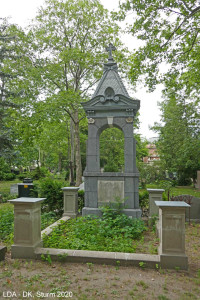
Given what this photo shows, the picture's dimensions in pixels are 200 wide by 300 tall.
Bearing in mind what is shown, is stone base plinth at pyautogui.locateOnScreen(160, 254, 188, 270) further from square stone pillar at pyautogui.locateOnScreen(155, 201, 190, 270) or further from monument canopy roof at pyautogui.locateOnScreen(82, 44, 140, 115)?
monument canopy roof at pyautogui.locateOnScreen(82, 44, 140, 115)

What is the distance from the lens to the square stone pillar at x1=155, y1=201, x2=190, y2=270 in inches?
167

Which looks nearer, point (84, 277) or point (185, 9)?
point (84, 277)

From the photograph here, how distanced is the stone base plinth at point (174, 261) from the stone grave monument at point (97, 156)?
321cm

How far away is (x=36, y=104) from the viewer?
1391 centimetres

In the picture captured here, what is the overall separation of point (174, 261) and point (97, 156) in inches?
179

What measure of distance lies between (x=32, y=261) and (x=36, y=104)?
1110cm

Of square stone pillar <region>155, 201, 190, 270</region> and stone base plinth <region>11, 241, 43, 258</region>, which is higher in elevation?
square stone pillar <region>155, 201, 190, 270</region>

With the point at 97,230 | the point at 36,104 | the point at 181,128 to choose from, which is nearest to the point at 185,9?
the point at 97,230

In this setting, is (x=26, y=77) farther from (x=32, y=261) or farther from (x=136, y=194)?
(x=32, y=261)

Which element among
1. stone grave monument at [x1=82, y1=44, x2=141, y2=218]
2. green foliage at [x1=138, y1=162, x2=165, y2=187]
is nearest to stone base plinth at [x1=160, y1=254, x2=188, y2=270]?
stone grave monument at [x1=82, y1=44, x2=141, y2=218]

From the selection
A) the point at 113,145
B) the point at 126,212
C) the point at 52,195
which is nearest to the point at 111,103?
the point at 126,212

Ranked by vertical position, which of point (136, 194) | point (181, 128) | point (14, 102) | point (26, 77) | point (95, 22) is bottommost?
point (136, 194)

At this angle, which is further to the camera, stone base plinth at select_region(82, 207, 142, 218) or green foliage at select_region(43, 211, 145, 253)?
stone base plinth at select_region(82, 207, 142, 218)

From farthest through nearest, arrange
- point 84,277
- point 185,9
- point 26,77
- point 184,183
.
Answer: point 184,183 < point 26,77 < point 185,9 < point 84,277
